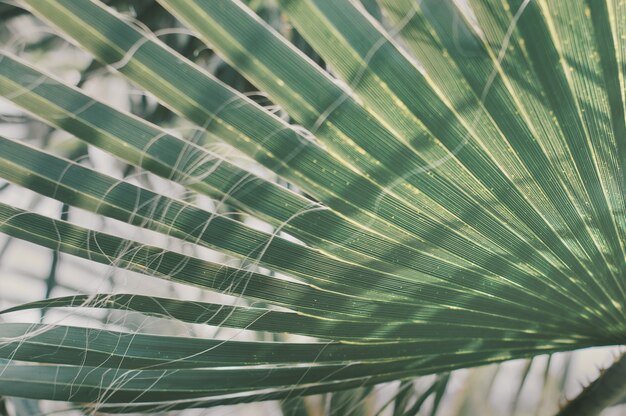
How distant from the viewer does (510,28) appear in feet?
1.47

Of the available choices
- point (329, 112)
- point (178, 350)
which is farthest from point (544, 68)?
point (178, 350)

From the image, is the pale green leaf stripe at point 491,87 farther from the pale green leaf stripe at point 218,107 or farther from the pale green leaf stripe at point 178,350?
the pale green leaf stripe at point 178,350

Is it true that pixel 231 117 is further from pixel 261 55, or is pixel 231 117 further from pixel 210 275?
pixel 210 275

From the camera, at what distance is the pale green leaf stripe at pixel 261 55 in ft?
1.43

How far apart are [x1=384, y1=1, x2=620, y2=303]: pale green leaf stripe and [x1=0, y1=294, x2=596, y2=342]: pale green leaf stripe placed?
0.70ft

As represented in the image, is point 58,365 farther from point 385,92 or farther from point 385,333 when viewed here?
point 385,92

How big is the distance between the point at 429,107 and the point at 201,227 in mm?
244

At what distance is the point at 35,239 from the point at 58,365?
0.16m

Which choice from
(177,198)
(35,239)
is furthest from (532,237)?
(35,239)

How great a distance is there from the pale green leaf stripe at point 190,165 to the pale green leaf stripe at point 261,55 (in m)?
0.09

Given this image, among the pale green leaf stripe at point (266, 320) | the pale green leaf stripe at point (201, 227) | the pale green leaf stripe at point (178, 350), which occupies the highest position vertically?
the pale green leaf stripe at point (201, 227)

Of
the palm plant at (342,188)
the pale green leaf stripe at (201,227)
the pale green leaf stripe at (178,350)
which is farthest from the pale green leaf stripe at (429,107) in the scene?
the pale green leaf stripe at (178,350)

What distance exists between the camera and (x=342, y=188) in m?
0.55

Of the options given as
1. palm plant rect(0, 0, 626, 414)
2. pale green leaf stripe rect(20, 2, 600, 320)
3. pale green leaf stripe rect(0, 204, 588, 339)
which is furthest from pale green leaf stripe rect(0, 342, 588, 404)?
pale green leaf stripe rect(20, 2, 600, 320)
